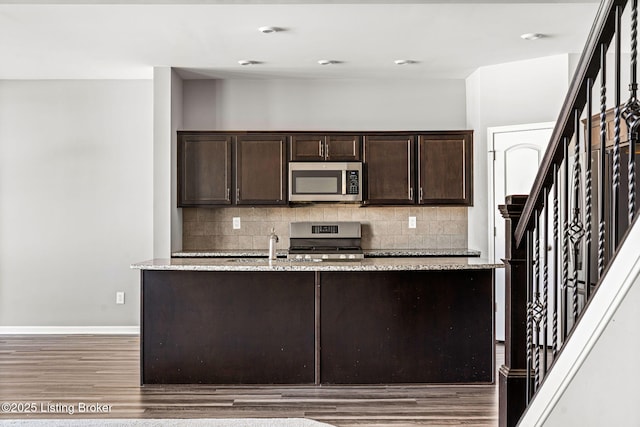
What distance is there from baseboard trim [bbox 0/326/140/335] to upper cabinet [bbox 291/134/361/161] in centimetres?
240

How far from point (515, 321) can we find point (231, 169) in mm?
4205

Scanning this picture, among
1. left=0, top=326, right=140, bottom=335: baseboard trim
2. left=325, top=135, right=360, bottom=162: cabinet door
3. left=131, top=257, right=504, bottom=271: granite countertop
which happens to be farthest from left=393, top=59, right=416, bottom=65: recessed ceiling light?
left=0, top=326, right=140, bottom=335: baseboard trim

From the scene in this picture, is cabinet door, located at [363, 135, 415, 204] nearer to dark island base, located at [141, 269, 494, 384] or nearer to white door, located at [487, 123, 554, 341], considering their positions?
white door, located at [487, 123, 554, 341]

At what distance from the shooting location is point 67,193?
251 inches

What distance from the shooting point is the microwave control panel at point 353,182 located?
618cm

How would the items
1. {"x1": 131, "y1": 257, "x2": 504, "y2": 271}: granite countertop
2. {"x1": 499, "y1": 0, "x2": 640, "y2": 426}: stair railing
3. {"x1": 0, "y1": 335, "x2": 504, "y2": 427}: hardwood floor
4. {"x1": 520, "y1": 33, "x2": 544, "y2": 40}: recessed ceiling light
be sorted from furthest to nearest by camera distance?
{"x1": 520, "y1": 33, "x2": 544, "y2": 40}: recessed ceiling light
{"x1": 131, "y1": 257, "x2": 504, "y2": 271}: granite countertop
{"x1": 0, "y1": 335, "x2": 504, "y2": 427}: hardwood floor
{"x1": 499, "y1": 0, "x2": 640, "y2": 426}: stair railing

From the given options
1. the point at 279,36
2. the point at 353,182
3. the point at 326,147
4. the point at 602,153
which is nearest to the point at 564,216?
the point at 602,153

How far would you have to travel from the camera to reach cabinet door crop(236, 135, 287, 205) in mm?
6184

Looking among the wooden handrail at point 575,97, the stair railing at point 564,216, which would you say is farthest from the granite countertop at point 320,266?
the wooden handrail at point 575,97

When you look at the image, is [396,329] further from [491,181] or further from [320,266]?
[491,181]

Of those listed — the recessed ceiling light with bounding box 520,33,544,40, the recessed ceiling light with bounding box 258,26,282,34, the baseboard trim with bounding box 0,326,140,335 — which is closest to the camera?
the recessed ceiling light with bounding box 258,26,282,34

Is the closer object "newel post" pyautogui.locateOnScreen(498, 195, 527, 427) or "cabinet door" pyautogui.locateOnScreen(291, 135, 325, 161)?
"newel post" pyautogui.locateOnScreen(498, 195, 527, 427)

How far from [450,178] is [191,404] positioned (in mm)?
3428

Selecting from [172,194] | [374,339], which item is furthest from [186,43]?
[374,339]
